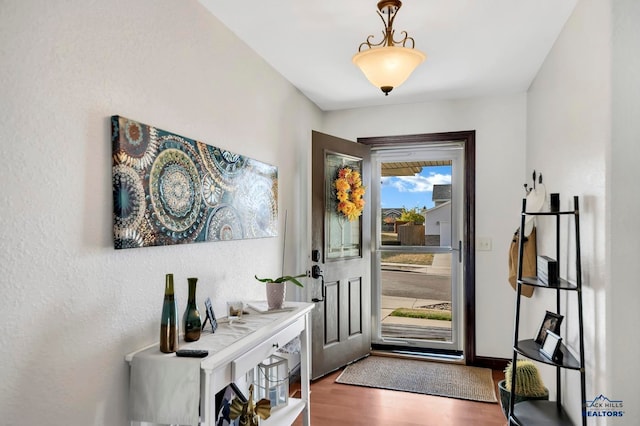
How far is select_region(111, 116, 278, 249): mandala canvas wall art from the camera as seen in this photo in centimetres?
156

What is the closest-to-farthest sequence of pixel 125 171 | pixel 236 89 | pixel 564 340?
pixel 125 171 < pixel 564 340 < pixel 236 89

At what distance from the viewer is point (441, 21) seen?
2.33 metres

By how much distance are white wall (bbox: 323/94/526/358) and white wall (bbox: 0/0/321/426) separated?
8.65ft

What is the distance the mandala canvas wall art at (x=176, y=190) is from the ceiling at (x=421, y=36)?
0.80m

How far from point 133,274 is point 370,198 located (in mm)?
2776

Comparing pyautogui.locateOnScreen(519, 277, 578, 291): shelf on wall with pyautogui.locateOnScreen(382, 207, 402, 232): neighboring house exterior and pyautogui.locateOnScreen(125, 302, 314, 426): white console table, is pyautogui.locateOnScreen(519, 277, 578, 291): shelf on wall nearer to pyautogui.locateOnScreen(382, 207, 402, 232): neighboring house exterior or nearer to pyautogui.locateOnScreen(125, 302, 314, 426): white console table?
A: pyautogui.locateOnScreen(125, 302, 314, 426): white console table

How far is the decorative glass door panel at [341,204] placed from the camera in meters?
3.52

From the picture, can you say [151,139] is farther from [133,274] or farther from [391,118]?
[391,118]

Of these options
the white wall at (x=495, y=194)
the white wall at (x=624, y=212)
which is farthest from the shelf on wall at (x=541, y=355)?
the white wall at (x=495, y=194)

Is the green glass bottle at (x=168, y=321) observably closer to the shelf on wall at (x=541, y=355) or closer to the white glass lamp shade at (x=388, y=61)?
the white glass lamp shade at (x=388, y=61)

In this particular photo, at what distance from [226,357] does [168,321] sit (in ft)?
0.92

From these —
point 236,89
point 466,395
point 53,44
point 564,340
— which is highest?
point 236,89

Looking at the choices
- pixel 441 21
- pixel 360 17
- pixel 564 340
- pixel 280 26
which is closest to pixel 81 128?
pixel 280 26

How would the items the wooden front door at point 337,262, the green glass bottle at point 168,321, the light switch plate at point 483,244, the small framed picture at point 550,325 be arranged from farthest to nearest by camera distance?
the light switch plate at point 483,244 → the wooden front door at point 337,262 → the small framed picture at point 550,325 → the green glass bottle at point 168,321
